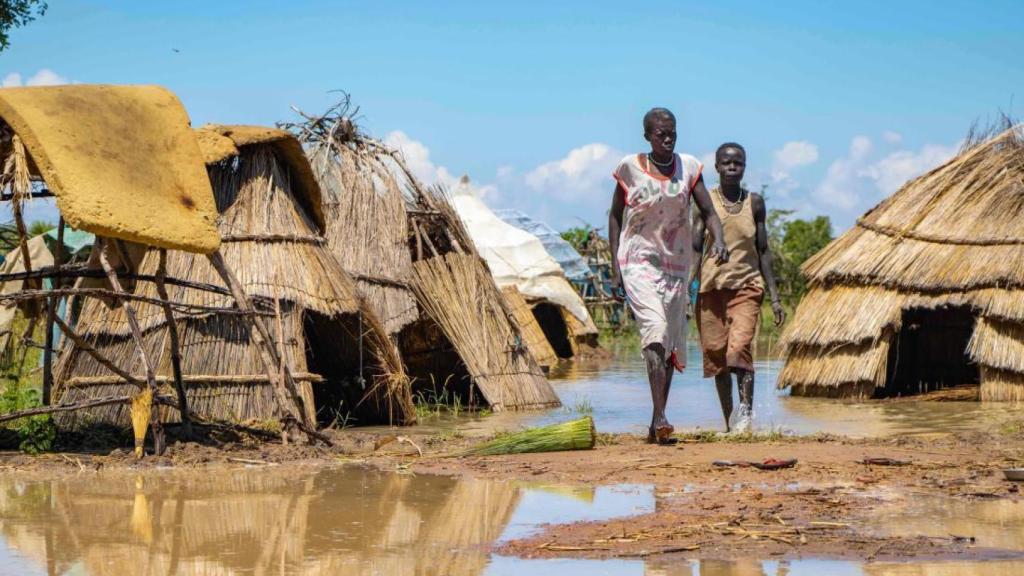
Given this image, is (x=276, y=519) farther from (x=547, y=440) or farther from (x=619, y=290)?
(x=619, y=290)

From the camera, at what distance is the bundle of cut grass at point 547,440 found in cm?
727

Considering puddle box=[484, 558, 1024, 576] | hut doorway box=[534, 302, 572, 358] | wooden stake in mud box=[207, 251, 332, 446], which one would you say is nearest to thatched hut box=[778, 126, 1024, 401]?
wooden stake in mud box=[207, 251, 332, 446]

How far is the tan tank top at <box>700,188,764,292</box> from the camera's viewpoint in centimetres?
859

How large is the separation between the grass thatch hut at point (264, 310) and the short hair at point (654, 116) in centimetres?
248

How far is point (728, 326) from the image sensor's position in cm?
869

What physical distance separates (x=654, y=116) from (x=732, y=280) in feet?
4.63

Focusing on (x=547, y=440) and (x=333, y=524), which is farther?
(x=547, y=440)

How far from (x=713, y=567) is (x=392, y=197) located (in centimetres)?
750

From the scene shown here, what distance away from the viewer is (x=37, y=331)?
51.9 ft

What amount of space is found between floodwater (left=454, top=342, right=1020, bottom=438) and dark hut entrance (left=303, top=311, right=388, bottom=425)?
0.69 m

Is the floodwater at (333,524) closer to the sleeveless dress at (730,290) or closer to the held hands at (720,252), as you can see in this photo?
the held hands at (720,252)

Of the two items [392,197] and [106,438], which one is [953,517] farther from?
[392,197]

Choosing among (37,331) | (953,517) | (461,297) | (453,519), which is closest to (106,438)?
(453,519)

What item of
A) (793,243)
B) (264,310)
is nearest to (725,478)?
(264,310)
